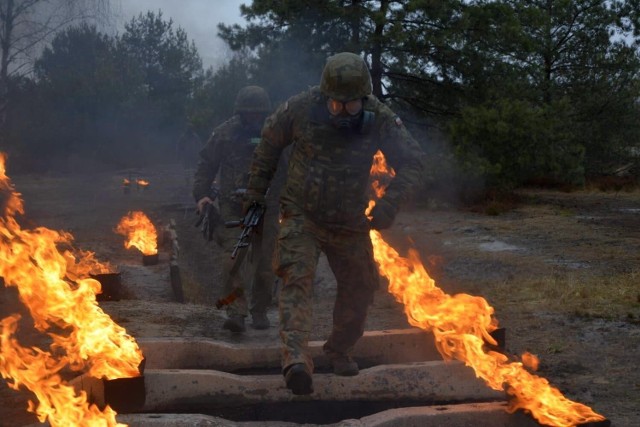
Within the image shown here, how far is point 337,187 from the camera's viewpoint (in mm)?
4703

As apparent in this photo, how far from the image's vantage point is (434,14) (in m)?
15.8

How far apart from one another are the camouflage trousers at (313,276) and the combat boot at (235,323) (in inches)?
60.8

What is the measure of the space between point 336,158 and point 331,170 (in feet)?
0.28

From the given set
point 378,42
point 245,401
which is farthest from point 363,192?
point 378,42

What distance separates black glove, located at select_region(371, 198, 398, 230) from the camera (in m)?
4.70

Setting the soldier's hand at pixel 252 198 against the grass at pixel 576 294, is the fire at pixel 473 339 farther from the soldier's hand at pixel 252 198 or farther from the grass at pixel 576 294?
the grass at pixel 576 294

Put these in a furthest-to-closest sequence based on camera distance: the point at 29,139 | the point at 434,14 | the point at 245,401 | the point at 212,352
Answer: the point at 29,139 < the point at 434,14 < the point at 212,352 < the point at 245,401

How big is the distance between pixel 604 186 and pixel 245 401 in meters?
19.8

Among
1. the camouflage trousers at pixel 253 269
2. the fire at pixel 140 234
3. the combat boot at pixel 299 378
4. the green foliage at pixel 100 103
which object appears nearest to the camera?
the combat boot at pixel 299 378

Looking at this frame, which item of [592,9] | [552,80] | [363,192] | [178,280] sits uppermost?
[592,9]

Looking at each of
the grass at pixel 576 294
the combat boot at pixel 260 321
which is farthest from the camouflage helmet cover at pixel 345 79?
the grass at pixel 576 294

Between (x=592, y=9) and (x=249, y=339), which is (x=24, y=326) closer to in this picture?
(x=249, y=339)

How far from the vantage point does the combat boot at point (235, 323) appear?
6.42 meters

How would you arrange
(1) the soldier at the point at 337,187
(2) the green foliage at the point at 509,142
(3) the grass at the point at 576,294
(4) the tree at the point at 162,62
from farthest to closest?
1. (4) the tree at the point at 162,62
2. (2) the green foliage at the point at 509,142
3. (3) the grass at the point at 576,294
4. (1) the soldier at the point at 337,187
